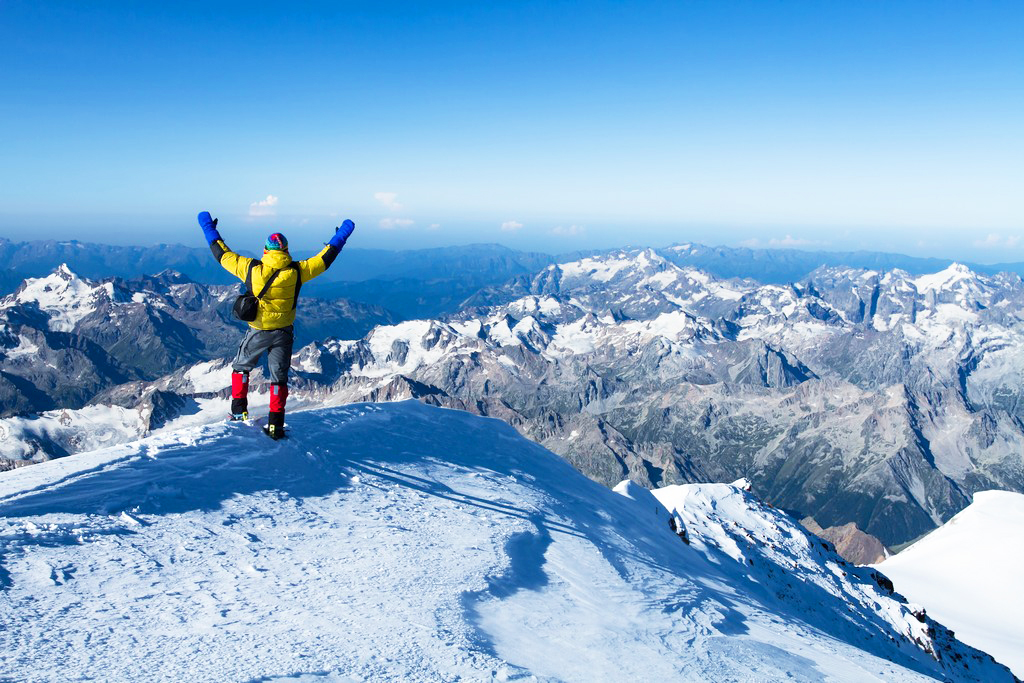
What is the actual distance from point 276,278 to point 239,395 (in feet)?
13.6

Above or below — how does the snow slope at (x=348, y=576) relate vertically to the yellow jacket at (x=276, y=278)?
below

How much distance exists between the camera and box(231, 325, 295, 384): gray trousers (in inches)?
615

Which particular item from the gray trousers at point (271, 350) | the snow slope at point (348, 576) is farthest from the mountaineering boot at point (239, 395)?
the snow slope at point (348, 576)

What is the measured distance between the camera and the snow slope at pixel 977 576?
7069 centimetres

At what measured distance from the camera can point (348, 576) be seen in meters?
11.2

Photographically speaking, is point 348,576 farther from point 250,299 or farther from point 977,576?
point 977,576

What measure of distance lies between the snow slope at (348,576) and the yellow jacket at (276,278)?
3290 millimetres

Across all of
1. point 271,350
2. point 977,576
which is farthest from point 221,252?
point 977,576

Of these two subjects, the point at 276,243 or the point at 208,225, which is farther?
the point at 208,225

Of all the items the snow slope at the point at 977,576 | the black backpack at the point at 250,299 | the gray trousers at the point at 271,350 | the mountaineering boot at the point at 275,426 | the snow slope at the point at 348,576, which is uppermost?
the black backpack at the point at 250,299

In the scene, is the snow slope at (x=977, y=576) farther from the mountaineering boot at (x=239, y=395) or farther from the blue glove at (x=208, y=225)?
the blue glove at (x=208, y=225)

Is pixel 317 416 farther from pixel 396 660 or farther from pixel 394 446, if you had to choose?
pixel 396 660

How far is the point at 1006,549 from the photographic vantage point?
323ft

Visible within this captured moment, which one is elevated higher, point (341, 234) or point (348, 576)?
point (341, 234)
